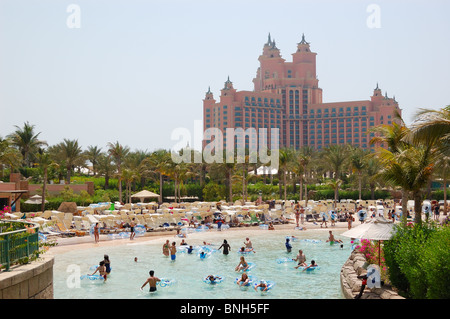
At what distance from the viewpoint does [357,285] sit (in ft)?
45.2

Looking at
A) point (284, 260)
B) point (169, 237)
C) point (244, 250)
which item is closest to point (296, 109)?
point (169, 237)

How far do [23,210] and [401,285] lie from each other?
112 ft

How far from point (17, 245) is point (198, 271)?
11551 millimetres

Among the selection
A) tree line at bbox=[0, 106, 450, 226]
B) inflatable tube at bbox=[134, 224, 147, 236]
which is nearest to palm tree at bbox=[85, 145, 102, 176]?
tree line at bbox=[0, 106, 450, 226]

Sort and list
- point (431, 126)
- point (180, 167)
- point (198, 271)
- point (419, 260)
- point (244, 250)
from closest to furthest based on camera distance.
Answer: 1. point (419, 260)
2. point (431, 126)
3. point (198, 271)
4. point (244, 250)
5. point (180, 167)

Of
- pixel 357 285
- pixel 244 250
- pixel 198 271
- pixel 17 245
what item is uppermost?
pixel 17 245

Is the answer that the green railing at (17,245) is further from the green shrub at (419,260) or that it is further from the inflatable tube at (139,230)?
the inflatable tube at (139,230)

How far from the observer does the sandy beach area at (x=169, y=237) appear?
2709 cm

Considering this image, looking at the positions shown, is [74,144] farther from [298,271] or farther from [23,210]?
[298,271]

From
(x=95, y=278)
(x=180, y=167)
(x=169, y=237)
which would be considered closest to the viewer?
(x=95, y=278)

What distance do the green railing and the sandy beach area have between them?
42.6 feet

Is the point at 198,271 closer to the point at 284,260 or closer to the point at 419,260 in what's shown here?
the point at 284,260

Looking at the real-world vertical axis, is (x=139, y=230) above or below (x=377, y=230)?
below

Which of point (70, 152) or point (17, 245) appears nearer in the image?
point (17, 245)
